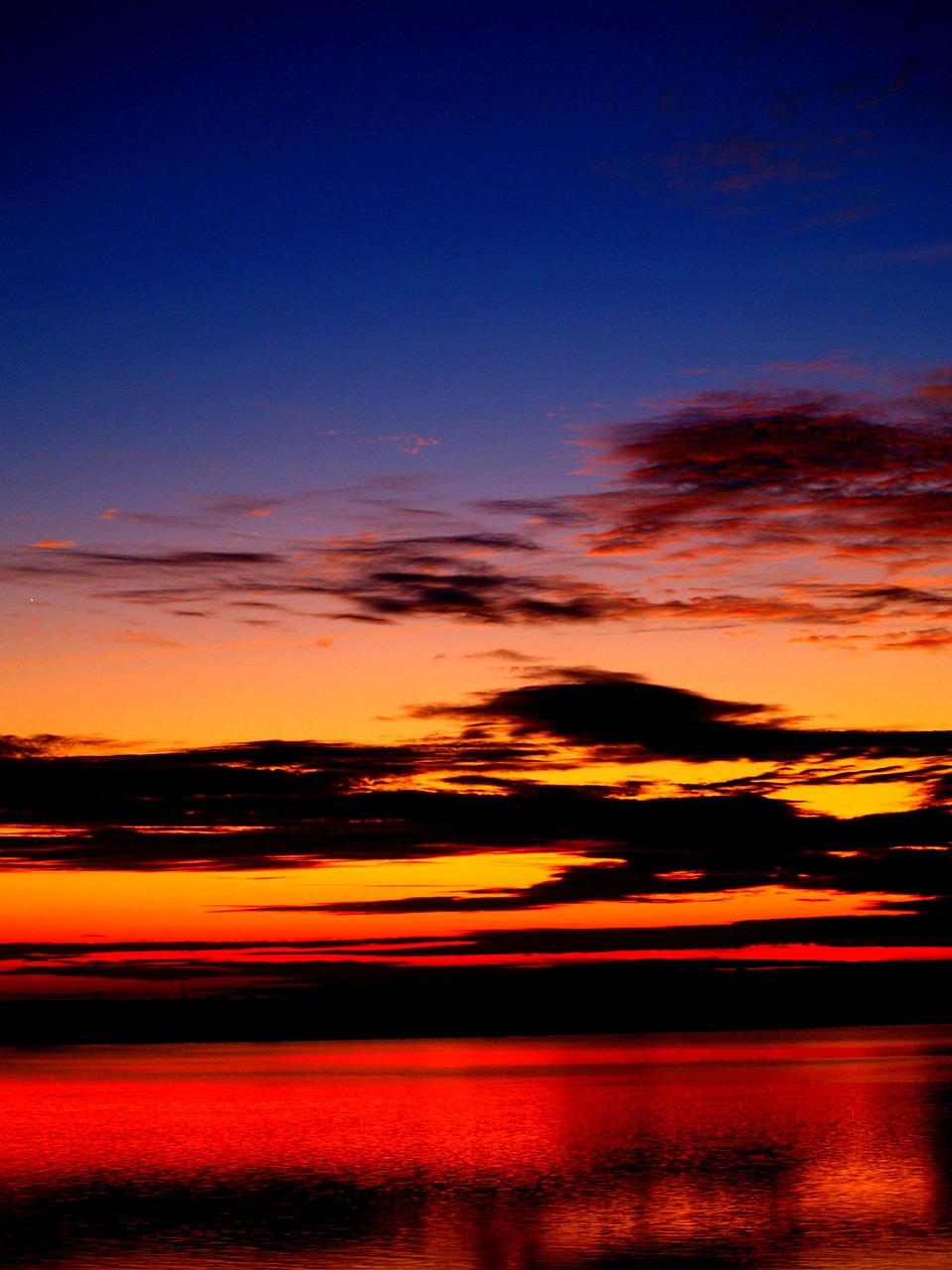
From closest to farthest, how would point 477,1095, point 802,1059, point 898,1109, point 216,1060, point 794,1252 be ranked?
1. point 794,1252
2. point 898,1109
3. point 477,1095
4. point 802,1059
5. point 216,1060

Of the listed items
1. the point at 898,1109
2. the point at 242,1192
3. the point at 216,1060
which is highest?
the point at 242,1192

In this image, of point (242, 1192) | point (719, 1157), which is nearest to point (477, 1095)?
point (719, 1157)

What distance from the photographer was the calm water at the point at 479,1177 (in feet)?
80.3

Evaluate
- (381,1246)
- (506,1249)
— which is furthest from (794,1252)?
(381,1246)

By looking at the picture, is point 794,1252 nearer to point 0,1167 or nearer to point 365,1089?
point 0,1167

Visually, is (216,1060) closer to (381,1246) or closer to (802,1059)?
(802,1059)

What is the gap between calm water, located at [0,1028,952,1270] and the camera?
963 inches

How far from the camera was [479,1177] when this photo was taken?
35.9 m

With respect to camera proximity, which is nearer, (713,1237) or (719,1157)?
(713,1237)

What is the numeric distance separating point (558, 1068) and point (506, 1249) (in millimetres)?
84490

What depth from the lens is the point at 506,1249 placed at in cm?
2453

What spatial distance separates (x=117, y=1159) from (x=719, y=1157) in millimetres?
16951

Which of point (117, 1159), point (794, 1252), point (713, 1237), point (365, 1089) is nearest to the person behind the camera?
point (794, 1252)

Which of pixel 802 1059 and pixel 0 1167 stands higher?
pixel 0 1167
